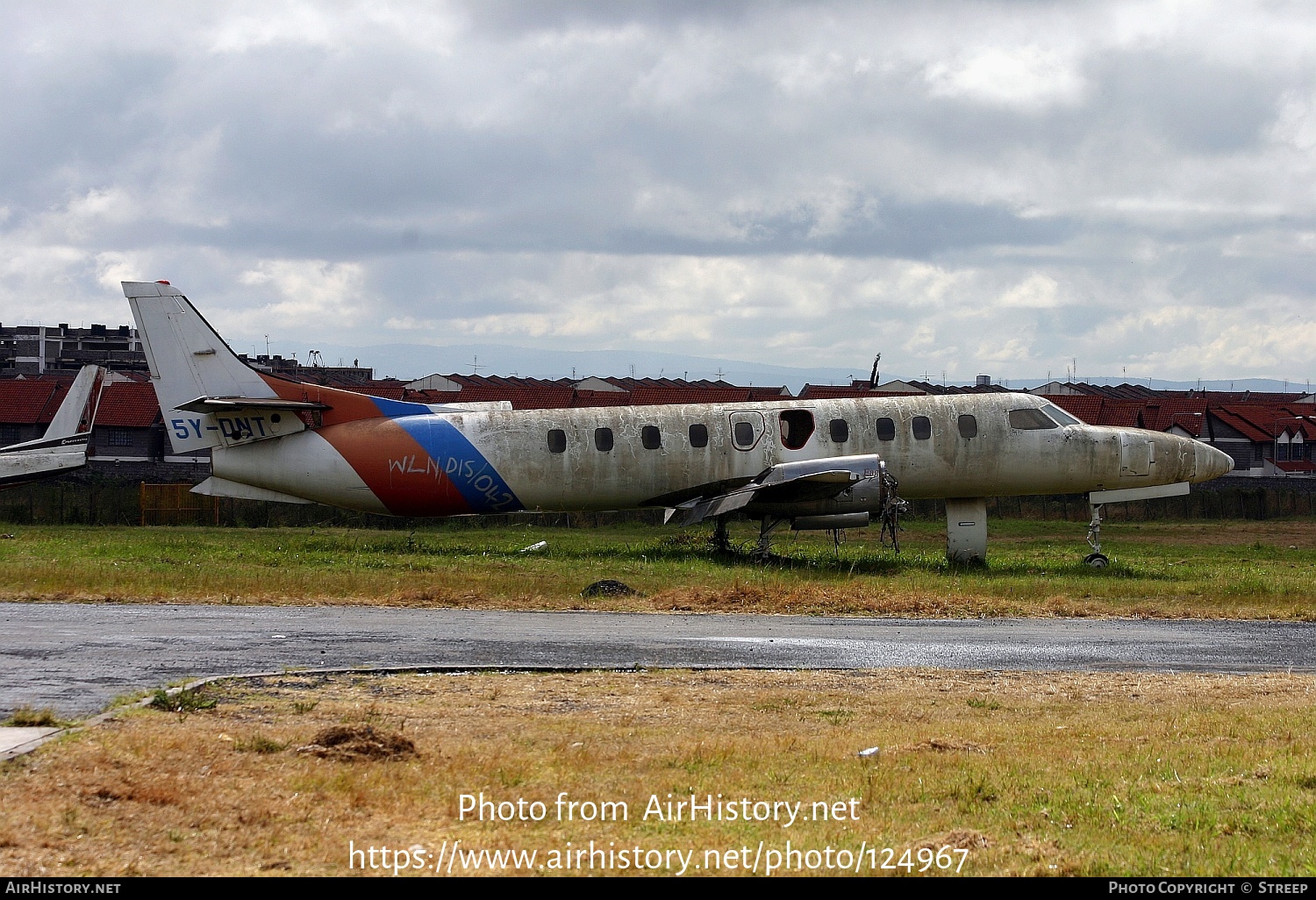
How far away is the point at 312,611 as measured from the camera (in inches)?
842

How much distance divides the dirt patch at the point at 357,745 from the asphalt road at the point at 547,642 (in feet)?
11.5

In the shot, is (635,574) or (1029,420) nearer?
(635,574)

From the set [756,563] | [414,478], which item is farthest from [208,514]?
[756,563]

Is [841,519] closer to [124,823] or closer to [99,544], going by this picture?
[99,544]

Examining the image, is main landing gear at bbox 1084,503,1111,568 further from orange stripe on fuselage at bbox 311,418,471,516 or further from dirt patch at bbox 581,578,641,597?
orange stripe on fuselage at bbox 311,418,471,516

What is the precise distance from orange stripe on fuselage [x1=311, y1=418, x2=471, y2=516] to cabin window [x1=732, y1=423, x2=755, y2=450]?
724cm

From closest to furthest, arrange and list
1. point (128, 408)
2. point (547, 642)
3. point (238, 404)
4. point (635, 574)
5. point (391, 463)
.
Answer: point (547, 642), point (635, 574), point (238, 404), point (391, 463), point (128, 408)

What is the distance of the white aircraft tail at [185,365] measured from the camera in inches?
1230

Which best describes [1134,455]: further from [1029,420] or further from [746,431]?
[746,431]

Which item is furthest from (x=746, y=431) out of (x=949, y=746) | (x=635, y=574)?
(x=949, y=746)

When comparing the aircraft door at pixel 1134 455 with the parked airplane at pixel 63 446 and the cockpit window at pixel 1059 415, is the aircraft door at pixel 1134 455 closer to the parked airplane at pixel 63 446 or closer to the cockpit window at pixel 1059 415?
the cockpit window at pixel 1059 415

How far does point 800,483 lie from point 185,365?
1586cm

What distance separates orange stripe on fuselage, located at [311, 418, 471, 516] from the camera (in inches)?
1241

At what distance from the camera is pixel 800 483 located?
30172mm
